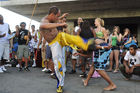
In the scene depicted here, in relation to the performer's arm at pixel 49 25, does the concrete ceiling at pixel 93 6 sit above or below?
above

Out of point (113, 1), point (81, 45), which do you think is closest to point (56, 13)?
point (81, 45)

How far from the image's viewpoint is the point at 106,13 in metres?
17.6

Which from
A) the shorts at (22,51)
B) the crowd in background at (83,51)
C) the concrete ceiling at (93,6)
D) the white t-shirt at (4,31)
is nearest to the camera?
the crowd in background at (83,51)

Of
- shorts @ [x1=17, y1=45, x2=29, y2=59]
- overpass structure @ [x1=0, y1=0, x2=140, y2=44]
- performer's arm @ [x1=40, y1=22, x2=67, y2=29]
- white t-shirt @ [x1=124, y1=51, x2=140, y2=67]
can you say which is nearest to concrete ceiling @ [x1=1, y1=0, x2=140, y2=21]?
overpass structure @ [x1=0, y1=0, x2=140, y2=44]

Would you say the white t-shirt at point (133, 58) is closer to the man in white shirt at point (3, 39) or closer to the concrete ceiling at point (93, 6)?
the man in white shirt at point (3, 39)

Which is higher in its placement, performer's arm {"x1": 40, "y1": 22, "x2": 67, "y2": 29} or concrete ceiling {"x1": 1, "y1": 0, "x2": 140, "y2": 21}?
concrete ceiling {"x1": 1, "y1": 0, "x2": 140, "y2": 21}

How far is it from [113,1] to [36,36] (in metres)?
10.8

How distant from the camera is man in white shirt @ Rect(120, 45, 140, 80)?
170 inches

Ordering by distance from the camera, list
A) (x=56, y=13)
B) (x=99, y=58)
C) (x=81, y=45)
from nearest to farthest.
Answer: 1. (x=81, y=45)
2. (x=56, y=13)
3. (x=99, y=58)

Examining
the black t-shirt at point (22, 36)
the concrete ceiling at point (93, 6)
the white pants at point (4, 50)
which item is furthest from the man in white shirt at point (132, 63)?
the concrete ceiling at point (93, 6)

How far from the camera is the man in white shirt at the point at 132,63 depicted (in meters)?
4.31

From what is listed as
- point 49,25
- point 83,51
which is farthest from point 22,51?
point 49,25

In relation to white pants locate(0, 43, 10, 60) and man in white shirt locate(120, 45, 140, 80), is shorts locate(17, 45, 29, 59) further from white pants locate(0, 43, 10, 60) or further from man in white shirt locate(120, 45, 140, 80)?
man in white shirt locate(120, 45, 140, 80)

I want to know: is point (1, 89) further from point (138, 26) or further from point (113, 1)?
point (138, 26)
